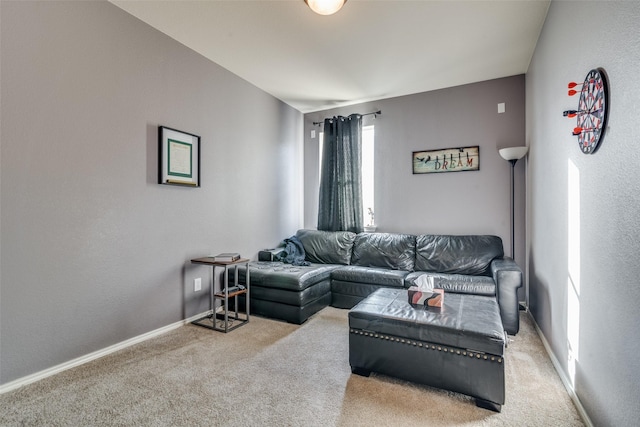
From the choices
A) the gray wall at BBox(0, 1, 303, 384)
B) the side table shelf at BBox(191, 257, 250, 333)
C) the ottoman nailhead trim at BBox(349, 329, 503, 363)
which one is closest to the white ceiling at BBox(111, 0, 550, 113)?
the gray wall at BBox(0, 1, 303, 384)

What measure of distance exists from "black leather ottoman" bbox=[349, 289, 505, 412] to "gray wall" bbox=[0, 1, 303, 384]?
6.15 ft

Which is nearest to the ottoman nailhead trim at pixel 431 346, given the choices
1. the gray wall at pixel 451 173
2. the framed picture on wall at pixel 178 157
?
the framed picture on wall at pixel 178 157

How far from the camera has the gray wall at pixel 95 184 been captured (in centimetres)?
197

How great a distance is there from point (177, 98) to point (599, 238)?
3316 mm

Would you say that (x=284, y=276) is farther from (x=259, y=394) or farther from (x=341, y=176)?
(x=341, y=176)

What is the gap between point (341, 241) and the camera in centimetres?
416

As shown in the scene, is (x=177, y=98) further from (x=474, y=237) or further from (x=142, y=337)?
(x=474, y=237)

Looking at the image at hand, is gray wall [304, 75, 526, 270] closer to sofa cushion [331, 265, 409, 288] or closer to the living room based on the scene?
the living room

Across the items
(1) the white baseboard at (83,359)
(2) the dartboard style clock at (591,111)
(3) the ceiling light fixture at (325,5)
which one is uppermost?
(3) the ceiling light fixture at (325,5)

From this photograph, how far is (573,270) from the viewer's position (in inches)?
74.9

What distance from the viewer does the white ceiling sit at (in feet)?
8.13

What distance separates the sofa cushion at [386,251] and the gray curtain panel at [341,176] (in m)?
0.40

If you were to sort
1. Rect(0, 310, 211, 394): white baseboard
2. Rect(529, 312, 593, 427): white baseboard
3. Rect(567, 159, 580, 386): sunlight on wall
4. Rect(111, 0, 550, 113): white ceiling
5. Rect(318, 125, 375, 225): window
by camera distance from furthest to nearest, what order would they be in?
Rect(318, 125, 375, 225): window < Rect(111, 0, 550, 113): white ceiling < Rect(0, 310, 211, 394): white baseboard < Rect(567, 159, 580, 386): sunlight on wall < Rect(529, 312, 593, 427): white baseboard

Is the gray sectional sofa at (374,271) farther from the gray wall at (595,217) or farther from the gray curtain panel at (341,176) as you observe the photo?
the gray wall at (595,217)
